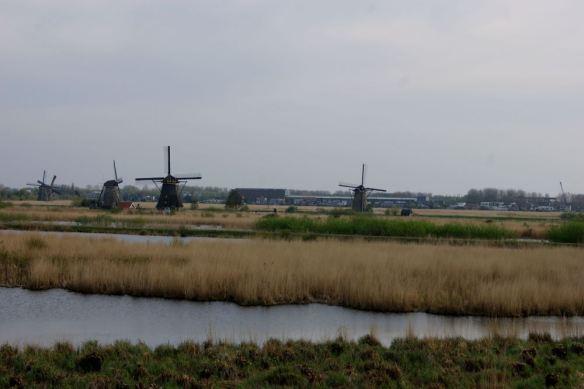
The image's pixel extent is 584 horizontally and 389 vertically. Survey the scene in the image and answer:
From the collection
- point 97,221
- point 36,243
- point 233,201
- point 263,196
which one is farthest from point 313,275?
point 263,196

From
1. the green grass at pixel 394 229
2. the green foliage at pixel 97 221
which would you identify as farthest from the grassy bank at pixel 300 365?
the green foliage at pixel 97 221

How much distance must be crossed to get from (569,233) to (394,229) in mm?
9223

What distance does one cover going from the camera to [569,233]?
1323 inches

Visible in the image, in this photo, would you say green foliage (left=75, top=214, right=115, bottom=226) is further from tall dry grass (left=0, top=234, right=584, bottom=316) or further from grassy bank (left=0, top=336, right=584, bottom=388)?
grassy bank (left=0, top=336, right=584, bottom=388)

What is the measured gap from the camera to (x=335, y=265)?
19.1m

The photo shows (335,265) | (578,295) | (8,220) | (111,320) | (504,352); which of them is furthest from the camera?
(8,220)

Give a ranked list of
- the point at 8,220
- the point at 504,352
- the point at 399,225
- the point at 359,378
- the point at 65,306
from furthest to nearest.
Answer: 1. the point at 8,220
2. the point at 399,225
3. the point at 65,306
4. the point at 504,352
5. the point at 359,378

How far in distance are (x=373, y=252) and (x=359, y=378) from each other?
1418cm

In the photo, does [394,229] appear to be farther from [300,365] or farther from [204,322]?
[300,365]

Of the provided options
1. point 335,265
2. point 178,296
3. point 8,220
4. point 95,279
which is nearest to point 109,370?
point 178,296

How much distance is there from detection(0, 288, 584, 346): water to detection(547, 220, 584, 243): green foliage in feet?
66.9

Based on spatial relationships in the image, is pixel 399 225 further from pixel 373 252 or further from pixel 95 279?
pixel 95 279

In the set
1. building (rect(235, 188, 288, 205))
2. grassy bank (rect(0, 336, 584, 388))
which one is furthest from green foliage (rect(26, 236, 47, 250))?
building (rect(235, 188, 288, 205))

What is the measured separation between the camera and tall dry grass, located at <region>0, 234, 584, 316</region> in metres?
15.4
